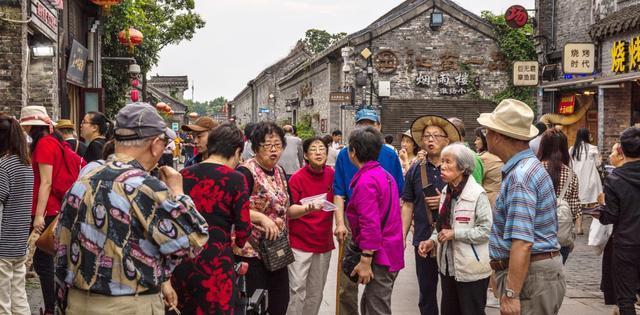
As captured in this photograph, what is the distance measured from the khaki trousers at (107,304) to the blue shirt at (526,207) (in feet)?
6.47

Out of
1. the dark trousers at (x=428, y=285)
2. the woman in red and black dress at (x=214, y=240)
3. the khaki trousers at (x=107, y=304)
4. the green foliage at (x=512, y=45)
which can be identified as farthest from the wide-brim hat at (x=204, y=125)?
the green foliage at (x=512, y=45)

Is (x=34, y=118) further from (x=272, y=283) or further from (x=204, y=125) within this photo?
(x=272, y=283)

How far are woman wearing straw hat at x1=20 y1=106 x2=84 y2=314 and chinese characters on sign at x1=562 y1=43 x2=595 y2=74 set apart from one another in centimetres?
1375

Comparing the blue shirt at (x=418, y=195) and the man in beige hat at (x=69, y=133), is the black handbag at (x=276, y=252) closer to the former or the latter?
the blue shirt at (x=418, y=195)

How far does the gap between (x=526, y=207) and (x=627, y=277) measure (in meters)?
2.74

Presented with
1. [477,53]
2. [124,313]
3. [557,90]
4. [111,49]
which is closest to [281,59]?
[477,53]

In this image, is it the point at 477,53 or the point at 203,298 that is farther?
the point at 477,53

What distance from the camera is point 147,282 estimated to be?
11.4 ft

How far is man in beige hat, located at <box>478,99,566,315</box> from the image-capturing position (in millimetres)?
4059

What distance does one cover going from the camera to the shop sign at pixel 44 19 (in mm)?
11531

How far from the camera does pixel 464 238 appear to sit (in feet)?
17.5

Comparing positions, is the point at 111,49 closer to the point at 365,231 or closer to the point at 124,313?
the point at 365,231

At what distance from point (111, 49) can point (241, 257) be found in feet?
63.6

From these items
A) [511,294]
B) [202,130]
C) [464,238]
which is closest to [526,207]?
[511,294]
